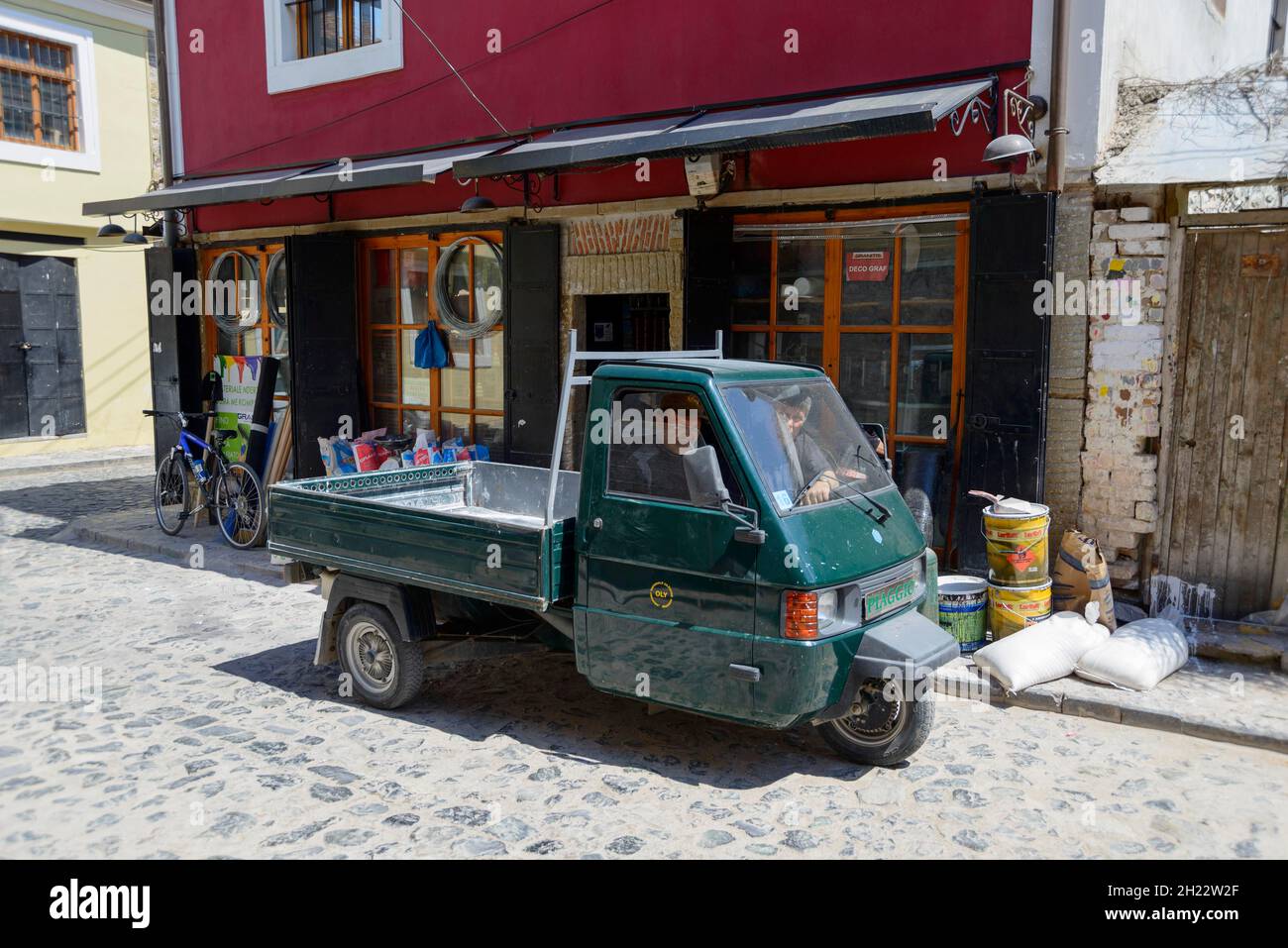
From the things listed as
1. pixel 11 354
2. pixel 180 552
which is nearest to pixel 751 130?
pixel 180 552

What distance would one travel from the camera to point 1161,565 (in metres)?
7.13

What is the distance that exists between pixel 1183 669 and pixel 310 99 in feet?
32.7

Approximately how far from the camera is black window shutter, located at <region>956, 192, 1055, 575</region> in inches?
269

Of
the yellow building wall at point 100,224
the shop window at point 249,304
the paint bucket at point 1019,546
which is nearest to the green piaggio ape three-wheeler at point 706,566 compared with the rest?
the paint bucket at point 1019,546

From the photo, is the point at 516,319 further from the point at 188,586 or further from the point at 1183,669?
the point at 1183,669

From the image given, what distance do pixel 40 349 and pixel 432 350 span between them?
10584mm

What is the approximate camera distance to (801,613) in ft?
14.7

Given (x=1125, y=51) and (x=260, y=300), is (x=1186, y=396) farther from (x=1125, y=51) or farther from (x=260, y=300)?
(x=260, y=300)

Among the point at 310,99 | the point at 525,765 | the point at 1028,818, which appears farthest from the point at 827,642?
the point at 310,99

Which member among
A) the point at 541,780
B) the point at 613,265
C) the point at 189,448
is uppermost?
the point at 613,265

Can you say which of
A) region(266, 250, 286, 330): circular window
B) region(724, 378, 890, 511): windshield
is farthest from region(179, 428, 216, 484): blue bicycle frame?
region(724, 378, 890, 511): windshield

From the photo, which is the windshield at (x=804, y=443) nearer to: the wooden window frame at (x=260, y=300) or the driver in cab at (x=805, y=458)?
the driver in cab at (x=805, y=458)

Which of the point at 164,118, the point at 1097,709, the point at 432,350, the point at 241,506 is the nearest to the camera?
the point at 1097,709

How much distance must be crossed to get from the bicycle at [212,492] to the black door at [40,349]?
25.2ft
